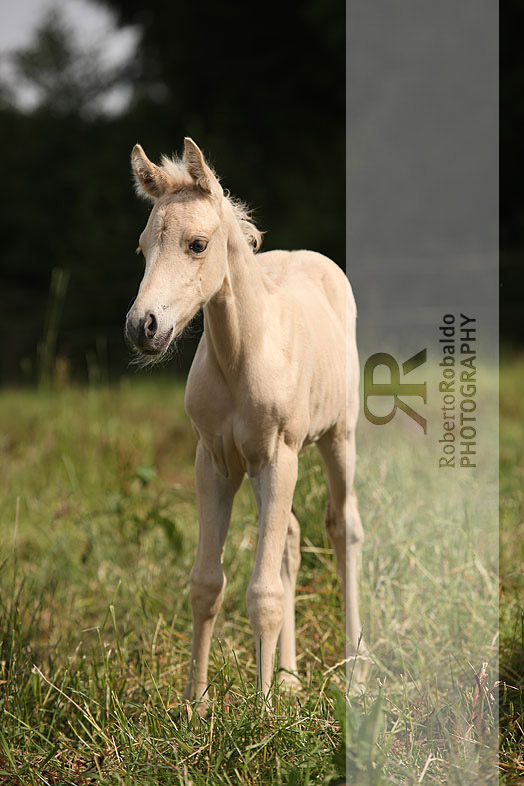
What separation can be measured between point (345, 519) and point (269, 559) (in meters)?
0.70

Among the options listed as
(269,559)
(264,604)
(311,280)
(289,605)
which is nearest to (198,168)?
(311,280)

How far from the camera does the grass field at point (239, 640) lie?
2123mm

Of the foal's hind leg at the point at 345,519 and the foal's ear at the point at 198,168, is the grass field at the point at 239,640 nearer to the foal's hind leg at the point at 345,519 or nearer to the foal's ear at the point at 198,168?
the foal's hind leg at the point at 345,519

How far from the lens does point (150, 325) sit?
6.57 feet

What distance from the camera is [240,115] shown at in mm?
13867

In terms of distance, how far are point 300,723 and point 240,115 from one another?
42.4 ft

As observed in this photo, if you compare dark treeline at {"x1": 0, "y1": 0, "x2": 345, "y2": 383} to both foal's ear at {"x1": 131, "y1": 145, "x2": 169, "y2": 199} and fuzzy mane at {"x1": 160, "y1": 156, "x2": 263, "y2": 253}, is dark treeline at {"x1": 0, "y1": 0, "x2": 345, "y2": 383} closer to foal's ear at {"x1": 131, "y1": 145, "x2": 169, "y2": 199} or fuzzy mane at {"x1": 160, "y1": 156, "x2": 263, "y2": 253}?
fuzzy mane at {"x1": 160, "y1": 156, "x2": 263, "y2": 253}

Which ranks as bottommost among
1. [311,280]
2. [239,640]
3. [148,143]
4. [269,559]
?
[239,640]

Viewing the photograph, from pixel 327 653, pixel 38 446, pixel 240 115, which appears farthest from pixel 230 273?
pixel 240 115

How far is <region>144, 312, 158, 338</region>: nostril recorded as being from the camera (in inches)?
78.4

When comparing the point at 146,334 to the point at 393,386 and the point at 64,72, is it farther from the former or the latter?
the point at 64,72

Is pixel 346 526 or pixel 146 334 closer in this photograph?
pixel 146 334

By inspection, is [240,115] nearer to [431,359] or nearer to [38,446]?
[431,359]

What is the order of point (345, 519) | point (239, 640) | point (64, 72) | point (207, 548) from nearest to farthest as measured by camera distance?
point (207, 548)
point (345, 519)
point (239, 640)
point (64, 72)
